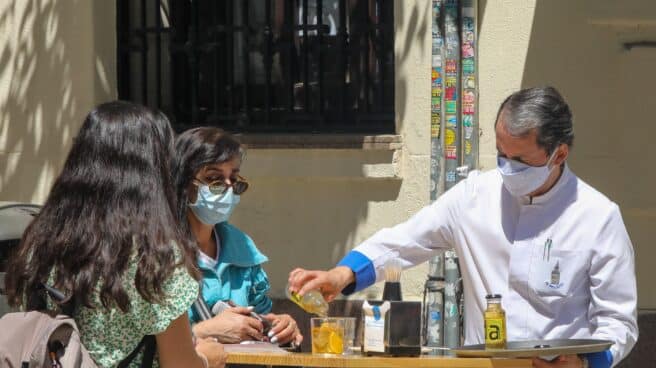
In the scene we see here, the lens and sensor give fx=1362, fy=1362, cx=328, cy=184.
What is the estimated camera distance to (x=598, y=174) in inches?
319

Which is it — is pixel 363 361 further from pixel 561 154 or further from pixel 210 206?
pixel 210 206

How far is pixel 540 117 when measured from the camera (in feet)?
15.2

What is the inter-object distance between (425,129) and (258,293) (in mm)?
3076

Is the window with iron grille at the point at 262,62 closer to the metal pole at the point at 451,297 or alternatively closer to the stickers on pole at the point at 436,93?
the stickers on pole at the point at 436,93

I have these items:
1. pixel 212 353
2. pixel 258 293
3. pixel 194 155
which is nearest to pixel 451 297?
pixel 258 293

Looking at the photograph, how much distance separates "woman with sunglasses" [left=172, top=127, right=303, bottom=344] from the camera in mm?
5199

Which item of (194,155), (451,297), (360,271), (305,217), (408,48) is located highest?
(408,48)

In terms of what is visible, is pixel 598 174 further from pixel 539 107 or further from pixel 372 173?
pixel 539 107

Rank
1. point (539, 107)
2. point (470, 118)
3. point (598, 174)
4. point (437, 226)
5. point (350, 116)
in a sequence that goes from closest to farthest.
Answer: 1. point (539, 107)
2. point (437, 226)
3. point (470, 118)
4. point (598, 174)
5. point (350, 116)

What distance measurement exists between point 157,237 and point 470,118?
12.3ft

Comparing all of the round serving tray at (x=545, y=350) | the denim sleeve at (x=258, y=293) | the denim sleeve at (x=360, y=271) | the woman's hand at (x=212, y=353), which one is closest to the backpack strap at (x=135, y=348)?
the woman's hand at (x=212, y=353)

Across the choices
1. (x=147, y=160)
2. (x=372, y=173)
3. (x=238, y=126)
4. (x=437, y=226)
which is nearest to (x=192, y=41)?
(x=238, y=126)

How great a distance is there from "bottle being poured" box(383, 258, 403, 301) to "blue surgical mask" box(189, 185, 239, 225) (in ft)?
2.43

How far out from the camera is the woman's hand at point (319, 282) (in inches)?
189
